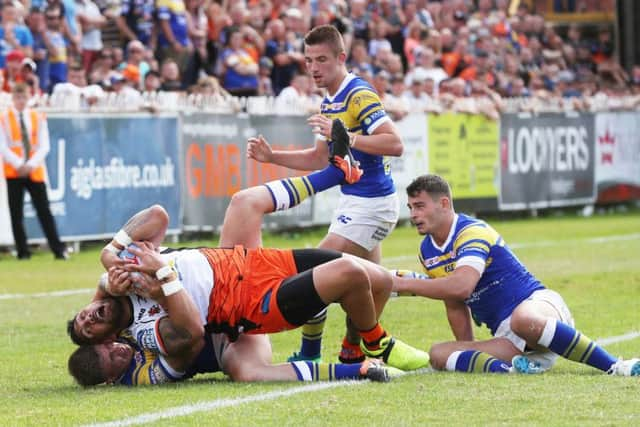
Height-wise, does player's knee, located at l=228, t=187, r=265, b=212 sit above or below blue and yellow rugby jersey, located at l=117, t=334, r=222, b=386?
above

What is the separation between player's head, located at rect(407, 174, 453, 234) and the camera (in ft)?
28.5

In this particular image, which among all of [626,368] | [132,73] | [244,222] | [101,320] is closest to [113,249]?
[101,320]

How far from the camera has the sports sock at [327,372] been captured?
26.3 ft

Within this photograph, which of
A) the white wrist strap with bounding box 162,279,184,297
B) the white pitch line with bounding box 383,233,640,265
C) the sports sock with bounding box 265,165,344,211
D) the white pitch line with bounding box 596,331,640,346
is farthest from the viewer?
the white pitch line with bounding box 383,233,640,265

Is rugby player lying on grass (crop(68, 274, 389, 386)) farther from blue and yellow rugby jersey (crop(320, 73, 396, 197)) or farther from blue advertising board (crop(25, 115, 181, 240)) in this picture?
blue advertising board (crop(25, 115, 181, 240))

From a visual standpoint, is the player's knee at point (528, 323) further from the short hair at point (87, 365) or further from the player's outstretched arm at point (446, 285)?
the short hair at point (87, 365)

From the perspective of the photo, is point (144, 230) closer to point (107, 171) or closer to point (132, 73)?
point (107, 171)

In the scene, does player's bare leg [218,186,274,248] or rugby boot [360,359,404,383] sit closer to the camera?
rugby boot [360,359,404,383]

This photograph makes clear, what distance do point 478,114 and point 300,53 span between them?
3698mm

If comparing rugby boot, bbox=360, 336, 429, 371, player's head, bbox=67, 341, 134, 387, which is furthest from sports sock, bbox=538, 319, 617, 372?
player's head, bbox=67, 341, 134, 387

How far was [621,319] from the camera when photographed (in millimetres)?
11352

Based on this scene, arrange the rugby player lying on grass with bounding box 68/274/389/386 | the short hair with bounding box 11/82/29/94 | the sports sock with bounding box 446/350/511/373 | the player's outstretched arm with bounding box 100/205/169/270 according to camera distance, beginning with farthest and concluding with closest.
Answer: the short hair with bounding box 11/82/29/94
the sports sock with bounding box 446/350/511/373
the player's outstretched arm with bounding box 100/205/169/270
the rugby player lying on grass with bounding box 68/274/389/386

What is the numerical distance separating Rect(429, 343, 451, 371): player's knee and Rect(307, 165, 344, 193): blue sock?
133 centimetres

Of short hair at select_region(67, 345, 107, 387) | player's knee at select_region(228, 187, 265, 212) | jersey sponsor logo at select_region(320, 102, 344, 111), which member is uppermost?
jersey sponsor logo at select_region(320, 102, 344, 111)
